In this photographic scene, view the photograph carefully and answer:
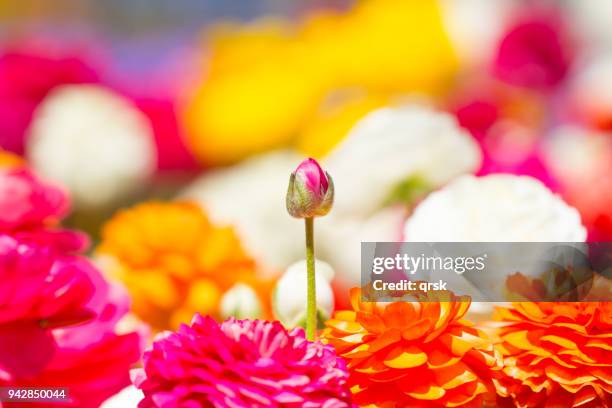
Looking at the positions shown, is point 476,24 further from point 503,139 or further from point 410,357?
point 410,357

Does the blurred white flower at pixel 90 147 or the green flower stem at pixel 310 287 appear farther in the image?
the blurred white flower at pixel 90 147

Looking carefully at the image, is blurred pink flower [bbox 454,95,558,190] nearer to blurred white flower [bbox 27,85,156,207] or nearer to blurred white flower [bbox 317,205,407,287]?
blurred white flower [bbox 317,205,407,287]

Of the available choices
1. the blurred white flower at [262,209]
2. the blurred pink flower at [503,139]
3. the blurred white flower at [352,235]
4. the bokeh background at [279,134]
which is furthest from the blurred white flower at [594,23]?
the blurred white flower at [352,235]

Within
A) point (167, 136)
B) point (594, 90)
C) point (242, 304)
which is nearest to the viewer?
point (242, 304)

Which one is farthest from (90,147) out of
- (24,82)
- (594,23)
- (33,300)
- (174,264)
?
(594,23)

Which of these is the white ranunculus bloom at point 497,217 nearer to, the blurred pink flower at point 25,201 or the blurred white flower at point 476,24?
the blurred pink flower at point 25,201

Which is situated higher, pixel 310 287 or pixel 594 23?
pixel 594 23

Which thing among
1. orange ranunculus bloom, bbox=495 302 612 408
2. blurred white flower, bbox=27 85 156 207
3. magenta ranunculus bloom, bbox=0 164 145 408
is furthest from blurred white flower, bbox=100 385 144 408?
blurred white flower, bbox=27 85 156 207
